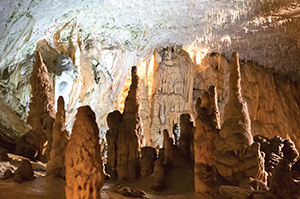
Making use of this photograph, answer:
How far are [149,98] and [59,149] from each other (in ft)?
30.0

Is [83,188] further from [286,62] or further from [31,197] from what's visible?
[286,62]

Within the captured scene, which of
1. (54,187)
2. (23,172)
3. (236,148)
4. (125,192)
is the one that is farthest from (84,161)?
(236,148)

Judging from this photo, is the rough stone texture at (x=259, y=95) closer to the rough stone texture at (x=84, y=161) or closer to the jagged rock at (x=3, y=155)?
the jagged rock at (x=3, y=155)

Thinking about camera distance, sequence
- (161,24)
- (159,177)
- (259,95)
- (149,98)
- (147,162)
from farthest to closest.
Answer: (259,95) → (149,98) → (161,24) → (147,162) → (159,177)

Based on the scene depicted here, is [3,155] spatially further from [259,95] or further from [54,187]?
[259,95]

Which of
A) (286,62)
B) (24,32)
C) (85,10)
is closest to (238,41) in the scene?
(286,62)

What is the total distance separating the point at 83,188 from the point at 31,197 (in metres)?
1.30

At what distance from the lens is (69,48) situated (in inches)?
468

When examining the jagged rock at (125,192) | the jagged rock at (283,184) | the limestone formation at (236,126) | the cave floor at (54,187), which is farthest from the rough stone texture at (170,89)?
the jagged rock at (283,184)

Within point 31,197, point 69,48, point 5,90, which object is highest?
point 69,48

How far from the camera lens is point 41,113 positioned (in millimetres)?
8062

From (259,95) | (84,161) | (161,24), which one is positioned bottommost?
(84,161)

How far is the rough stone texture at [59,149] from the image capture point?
5.80 meters

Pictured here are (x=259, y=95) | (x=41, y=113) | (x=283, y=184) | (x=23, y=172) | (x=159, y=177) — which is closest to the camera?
(x=283, y=184)
